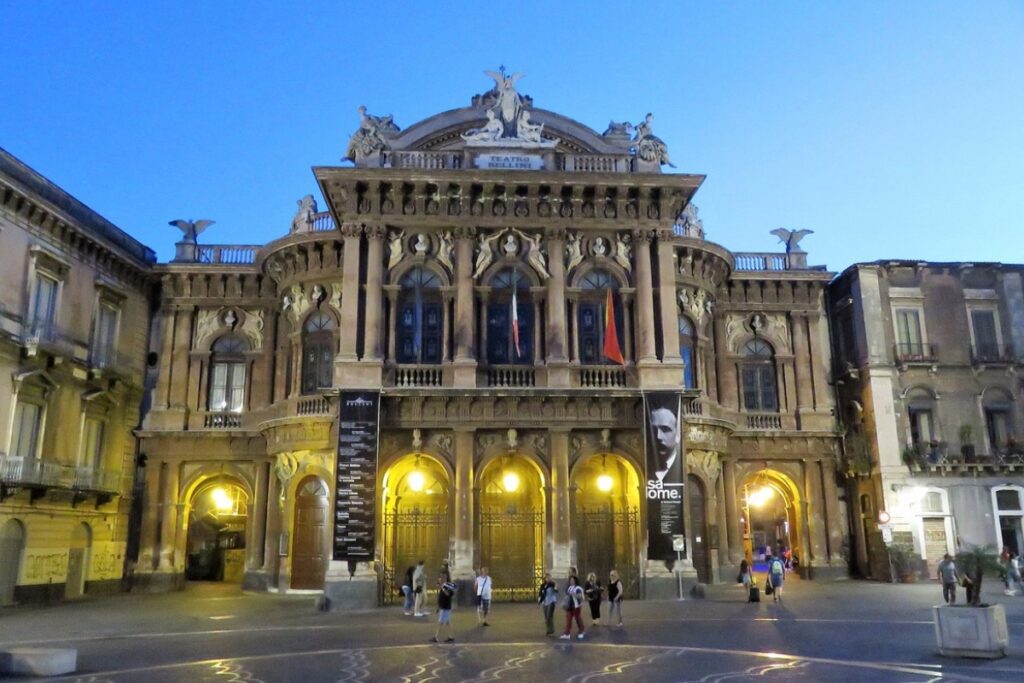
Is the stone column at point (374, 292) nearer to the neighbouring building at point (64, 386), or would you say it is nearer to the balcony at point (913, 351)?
the neighbouring building at point (64, 386)

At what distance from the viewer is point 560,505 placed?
78.7 ft

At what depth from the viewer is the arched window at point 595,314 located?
25781 mm

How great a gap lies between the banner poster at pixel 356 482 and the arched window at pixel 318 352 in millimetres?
4135

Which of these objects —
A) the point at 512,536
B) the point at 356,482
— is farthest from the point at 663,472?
the point at 356,482

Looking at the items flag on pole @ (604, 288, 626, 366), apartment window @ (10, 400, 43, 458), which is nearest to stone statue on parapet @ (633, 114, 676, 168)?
flag on pole @ (604, 288, 626, 366)

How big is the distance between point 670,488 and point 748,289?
1151cm

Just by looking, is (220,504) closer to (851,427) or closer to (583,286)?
(583,286)

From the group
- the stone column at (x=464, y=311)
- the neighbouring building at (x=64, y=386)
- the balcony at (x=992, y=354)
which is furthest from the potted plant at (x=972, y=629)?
the neighbouring building at (x=64, y=386)

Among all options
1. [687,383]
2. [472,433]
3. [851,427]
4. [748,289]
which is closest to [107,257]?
[472,433]

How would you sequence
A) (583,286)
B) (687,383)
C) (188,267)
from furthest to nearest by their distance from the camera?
(188,267)
(687,383)
(583,286)

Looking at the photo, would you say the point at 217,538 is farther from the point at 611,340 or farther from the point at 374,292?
the point at 611,340

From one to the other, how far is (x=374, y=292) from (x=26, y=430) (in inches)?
441

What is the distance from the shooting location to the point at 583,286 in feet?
85.7

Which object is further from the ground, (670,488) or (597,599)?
(670,488)
